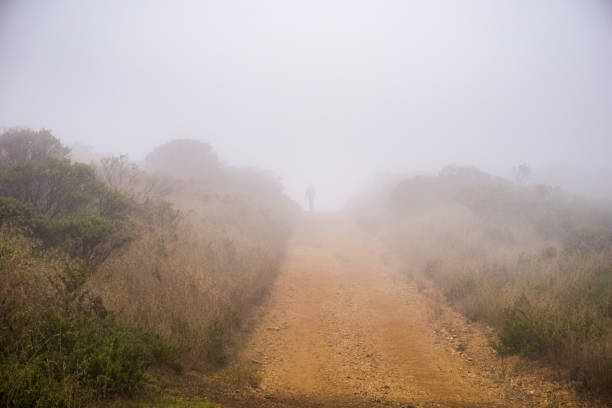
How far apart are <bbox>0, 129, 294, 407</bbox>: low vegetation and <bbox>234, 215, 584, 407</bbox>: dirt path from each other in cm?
115

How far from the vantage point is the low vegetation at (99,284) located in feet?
12.3

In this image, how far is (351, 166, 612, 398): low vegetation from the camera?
599 cm

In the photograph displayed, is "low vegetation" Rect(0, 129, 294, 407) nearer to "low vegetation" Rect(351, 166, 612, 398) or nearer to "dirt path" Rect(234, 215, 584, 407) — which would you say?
"dirt path" Rect(234, 215, 584, 407)

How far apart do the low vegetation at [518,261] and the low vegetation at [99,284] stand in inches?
254

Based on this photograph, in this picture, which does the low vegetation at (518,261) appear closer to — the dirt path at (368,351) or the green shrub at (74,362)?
the dirt path at (368,351)

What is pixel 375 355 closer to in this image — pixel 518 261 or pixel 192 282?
pixel 192 282

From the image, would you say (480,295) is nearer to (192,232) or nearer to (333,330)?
(333,330)

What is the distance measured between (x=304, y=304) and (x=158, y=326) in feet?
17.8

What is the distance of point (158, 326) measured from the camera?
5.86m

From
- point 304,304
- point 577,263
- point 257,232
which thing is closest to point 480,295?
point 577,263

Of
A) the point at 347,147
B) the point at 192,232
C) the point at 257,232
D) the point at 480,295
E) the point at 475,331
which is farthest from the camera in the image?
the point at 347,147

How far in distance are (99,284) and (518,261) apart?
13.4 m

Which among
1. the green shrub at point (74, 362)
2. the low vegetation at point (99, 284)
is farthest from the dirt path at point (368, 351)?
the green shrub at point (74, 362)

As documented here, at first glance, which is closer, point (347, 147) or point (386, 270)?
point (386, 270)
